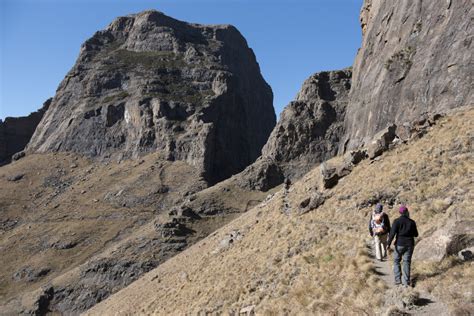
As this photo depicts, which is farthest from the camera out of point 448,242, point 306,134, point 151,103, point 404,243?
point 151,103

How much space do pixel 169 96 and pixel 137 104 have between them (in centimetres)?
1081

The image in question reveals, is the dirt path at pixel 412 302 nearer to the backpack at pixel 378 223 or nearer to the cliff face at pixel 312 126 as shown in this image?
the backpack at pixel 378 223

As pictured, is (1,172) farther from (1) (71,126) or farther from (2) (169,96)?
(2) (169,96)

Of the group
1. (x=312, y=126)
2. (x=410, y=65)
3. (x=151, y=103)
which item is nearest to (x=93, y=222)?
(x=312, y=126)

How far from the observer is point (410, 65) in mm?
41000

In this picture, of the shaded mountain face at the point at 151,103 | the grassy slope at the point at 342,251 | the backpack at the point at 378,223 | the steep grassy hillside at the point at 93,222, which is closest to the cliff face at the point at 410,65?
the grassy slope at the point at 342,251

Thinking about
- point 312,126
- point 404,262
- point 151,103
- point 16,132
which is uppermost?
point 151,103

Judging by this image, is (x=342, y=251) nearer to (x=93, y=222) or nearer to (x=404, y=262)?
(x=404, y=262)

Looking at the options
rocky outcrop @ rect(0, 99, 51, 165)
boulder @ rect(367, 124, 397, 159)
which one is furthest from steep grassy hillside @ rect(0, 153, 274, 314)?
boulder @ rect(367, 124, 397, 159)

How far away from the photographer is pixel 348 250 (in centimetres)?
1995

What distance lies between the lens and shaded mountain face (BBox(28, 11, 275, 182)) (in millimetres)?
120312

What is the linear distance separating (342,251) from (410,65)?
27.0 meters

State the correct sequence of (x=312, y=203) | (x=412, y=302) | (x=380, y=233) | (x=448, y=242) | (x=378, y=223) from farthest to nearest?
(x=312, y=203)
(x=378, y=223)
(x=380, y=233)
(x=448, y=242)
(x=412, y=302)

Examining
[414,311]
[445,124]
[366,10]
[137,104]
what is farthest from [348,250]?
[137,104]
